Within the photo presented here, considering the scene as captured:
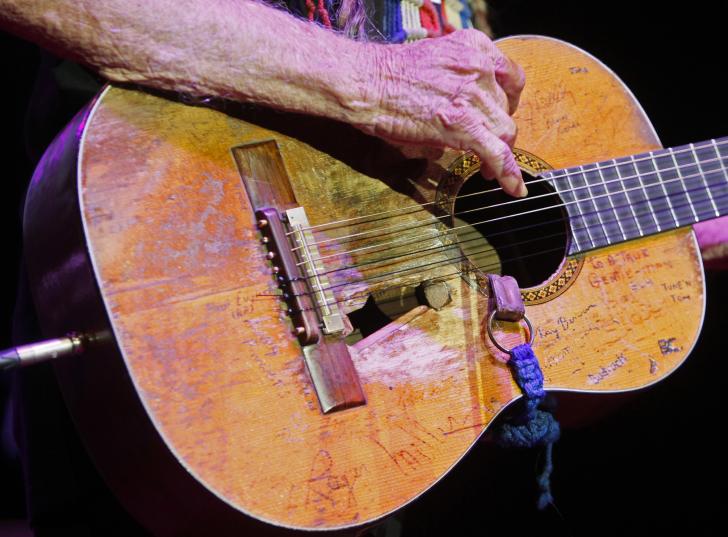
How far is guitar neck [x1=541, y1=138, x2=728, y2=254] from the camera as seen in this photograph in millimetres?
1251

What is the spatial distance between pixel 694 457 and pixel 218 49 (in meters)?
1.39

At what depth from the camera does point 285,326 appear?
3.22 feet

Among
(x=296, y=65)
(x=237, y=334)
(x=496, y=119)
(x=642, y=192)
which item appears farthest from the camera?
(x=642, y=192)

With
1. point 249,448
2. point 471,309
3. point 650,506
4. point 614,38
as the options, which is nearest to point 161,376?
point 249,448

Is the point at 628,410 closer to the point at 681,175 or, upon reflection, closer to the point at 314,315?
the point at 681,175

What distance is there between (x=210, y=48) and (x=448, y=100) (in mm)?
391

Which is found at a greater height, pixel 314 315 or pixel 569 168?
pixel 569 168

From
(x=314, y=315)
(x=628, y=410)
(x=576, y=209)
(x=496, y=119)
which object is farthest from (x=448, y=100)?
(x=628, y=410)

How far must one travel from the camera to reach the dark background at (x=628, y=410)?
4.68 ft

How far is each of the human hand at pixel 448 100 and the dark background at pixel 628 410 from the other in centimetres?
63

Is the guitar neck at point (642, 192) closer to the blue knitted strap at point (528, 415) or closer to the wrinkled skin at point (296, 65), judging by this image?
the wrinkled skin at point (296, 65)

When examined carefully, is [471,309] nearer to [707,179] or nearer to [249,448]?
[249,448]

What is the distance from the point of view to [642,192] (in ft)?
4.27

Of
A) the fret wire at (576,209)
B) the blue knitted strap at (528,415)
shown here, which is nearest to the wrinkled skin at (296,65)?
the fret wire at (576,209)
